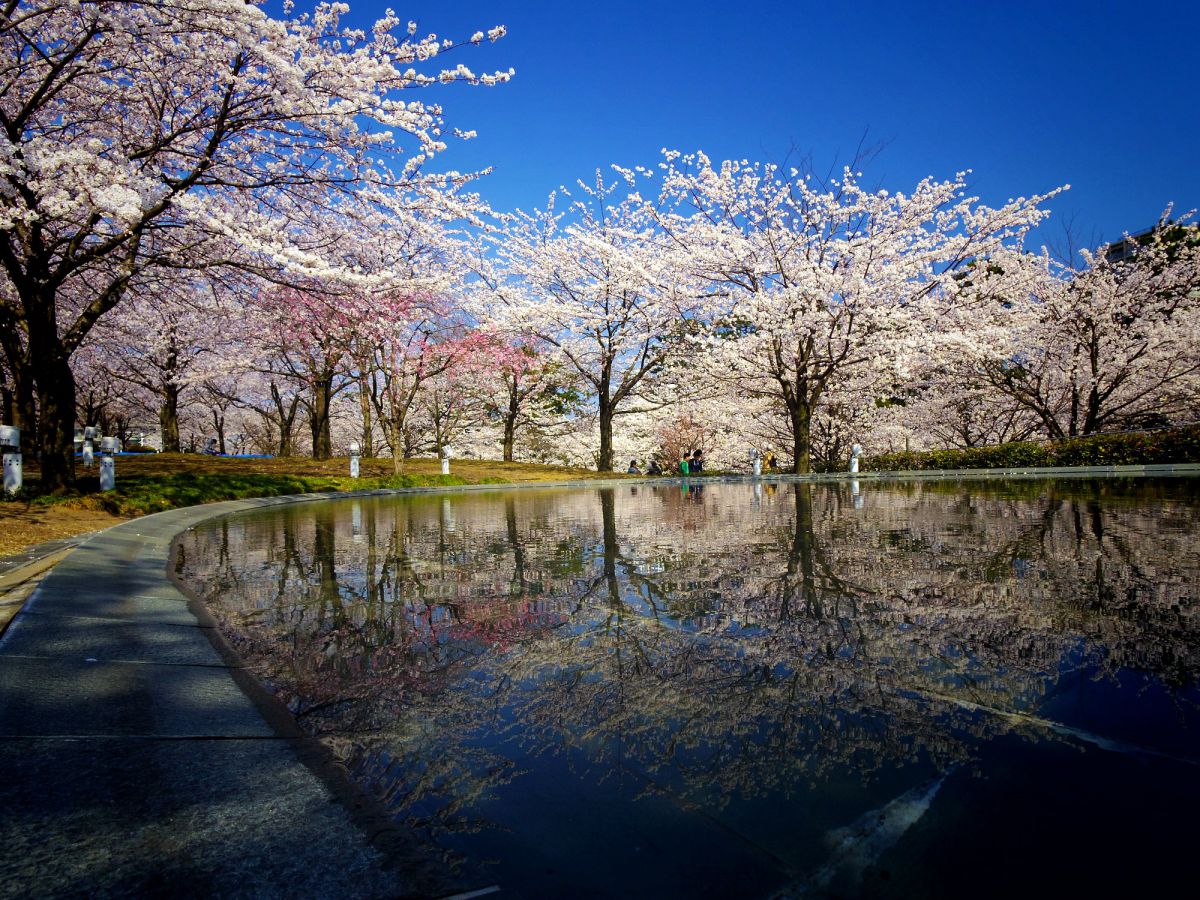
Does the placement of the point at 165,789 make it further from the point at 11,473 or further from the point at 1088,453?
the point at 1088,453

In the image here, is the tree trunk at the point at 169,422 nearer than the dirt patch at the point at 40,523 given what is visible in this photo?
No

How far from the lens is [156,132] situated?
10.1 metres

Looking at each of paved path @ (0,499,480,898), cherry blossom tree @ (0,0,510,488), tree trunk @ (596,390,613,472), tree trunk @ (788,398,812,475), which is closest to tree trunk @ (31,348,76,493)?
cherry blossom tree @ (0,0,510,488)

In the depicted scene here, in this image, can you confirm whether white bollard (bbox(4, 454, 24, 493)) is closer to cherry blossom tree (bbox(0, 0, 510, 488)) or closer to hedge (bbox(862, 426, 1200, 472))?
cherry blossom tree (bbox(0, 0, 510, 488))

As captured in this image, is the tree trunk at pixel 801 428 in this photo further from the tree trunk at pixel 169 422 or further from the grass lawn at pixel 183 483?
the tree trunk at pixel 169 422

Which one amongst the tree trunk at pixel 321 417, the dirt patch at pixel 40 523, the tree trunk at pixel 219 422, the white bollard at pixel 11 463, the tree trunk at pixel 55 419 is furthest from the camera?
the tree trunk at pixel 219 422

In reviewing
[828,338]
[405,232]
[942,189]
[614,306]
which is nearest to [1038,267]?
[942,189]

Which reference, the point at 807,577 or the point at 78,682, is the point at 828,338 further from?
the point at 78,682

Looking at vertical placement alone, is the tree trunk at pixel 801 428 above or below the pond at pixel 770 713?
above

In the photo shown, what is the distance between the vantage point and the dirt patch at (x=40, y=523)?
616 cm

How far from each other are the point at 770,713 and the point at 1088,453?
2176 cm

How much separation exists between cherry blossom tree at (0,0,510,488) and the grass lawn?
1.20 meters

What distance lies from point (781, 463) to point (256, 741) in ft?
134

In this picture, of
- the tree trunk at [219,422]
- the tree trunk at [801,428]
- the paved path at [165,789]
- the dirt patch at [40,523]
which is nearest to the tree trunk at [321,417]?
the dirt patch at [40,523]
